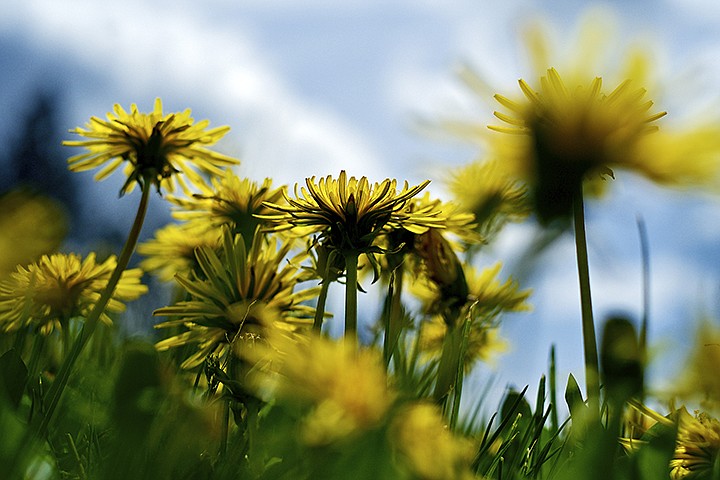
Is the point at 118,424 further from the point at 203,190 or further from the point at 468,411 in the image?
the point at 203,190

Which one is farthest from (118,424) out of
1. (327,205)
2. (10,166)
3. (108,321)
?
(10,166)

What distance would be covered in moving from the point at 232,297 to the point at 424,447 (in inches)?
16.0

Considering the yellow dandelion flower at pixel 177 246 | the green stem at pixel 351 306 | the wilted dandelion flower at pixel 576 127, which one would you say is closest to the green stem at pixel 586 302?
the wilted dandelion flower at pixel 576 127

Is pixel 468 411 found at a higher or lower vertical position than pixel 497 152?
lower

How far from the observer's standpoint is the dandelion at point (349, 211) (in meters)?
0.65

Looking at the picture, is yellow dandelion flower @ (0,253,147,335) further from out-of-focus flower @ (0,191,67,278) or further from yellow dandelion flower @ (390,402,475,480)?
yellow dandelion flower @ (390,402,475,480)

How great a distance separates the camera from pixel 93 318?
0.73m

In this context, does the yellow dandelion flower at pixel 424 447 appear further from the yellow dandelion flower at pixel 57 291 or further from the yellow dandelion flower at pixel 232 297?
the yellow dandelion flower at pixel 57 291

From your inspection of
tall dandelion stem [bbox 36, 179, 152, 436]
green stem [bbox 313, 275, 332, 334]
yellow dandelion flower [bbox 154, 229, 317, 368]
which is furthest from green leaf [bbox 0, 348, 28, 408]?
green stem [bbox 313, 275, 332, 334]

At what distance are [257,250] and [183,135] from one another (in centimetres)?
20

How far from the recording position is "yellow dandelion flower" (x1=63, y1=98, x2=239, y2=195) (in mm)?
851

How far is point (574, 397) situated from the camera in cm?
67

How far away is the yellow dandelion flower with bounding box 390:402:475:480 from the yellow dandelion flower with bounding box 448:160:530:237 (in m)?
0.41

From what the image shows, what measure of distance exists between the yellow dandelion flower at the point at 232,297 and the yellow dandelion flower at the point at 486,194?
0.23 metres
